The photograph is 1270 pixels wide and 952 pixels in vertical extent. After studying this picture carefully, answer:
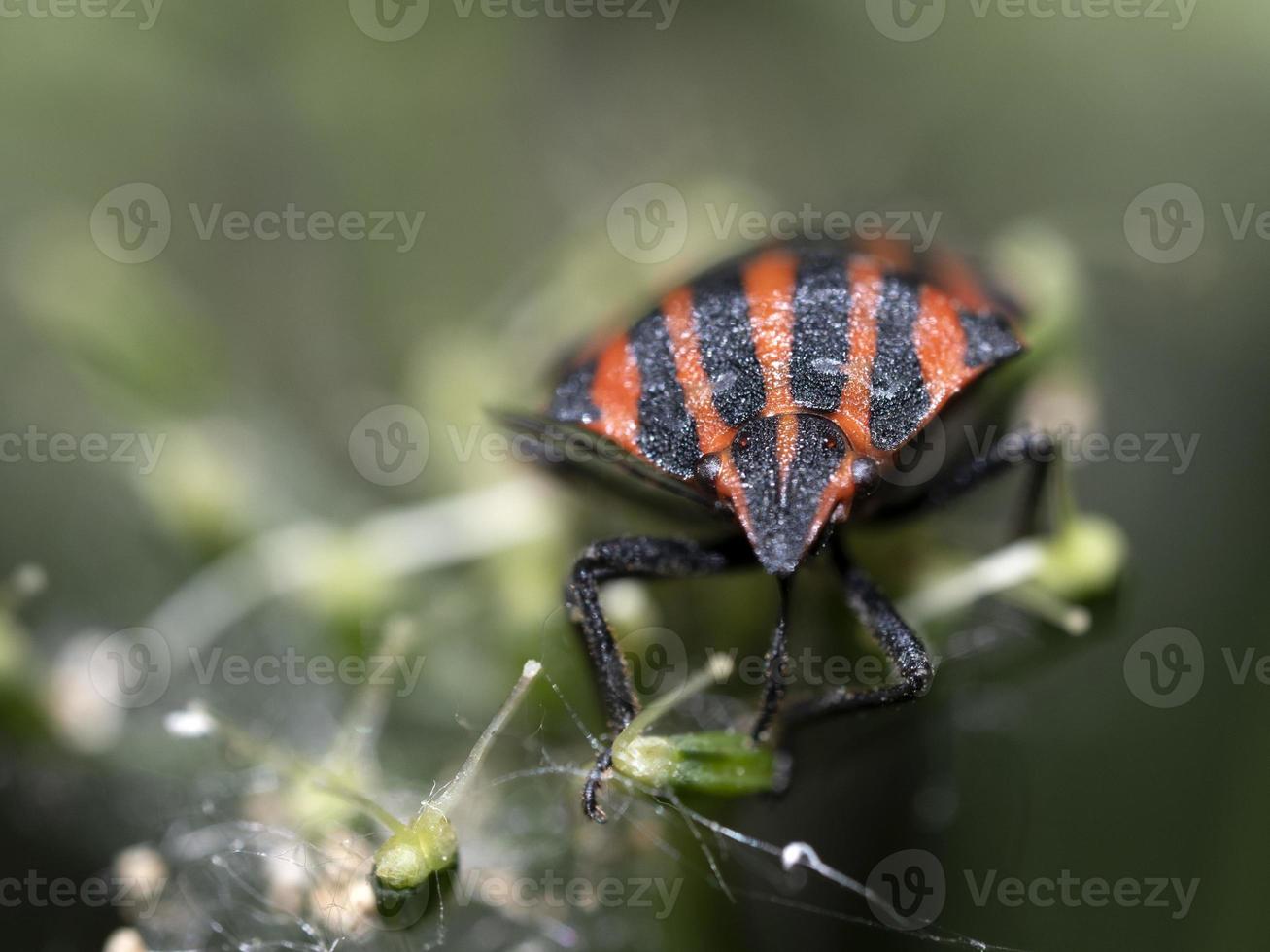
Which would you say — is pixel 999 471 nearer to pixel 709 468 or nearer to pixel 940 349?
pixel 940 349

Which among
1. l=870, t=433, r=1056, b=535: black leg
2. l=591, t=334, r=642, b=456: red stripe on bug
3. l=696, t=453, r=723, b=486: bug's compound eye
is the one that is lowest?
l=870, t=433, r=1056, b=535: black leg

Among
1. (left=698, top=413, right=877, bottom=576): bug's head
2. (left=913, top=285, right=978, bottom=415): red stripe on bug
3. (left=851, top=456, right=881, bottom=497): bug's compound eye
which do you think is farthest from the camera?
(left=913, top=285, right=978, bottom=415): red stripe on bug

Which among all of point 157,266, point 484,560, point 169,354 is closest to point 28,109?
point 157,266

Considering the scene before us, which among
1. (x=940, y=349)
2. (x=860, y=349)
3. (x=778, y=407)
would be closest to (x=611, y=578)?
(x=778, y=407)

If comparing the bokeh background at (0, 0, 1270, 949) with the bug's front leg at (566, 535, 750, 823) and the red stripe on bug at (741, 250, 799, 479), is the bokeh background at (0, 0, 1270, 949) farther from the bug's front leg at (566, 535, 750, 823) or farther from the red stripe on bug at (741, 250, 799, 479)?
the red stripe on bug at (741, 250, 799, 479)

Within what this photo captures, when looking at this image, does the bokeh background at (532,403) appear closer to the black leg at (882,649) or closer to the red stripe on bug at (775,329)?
the black leg at (882,649)

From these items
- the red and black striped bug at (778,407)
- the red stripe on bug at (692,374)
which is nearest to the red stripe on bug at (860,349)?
the red and black striped bug at (778,407)

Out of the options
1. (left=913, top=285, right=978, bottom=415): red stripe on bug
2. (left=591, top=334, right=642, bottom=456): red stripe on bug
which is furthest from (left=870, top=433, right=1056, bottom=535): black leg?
(left=591, top=334, right=642, bottom=456): red stripe on bug
